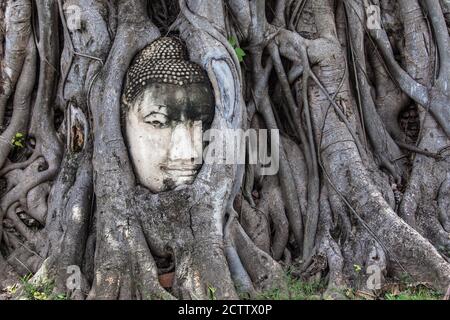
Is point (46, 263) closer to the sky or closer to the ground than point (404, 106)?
closer to the ground

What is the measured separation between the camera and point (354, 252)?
179 inches

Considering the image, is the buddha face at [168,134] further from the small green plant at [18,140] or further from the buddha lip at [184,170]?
the small green plant at [18,140]

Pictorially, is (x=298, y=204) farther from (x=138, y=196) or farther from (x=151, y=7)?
(x=151, y=7)

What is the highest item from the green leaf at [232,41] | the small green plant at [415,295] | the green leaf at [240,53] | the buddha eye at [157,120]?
the green leaf at [232,41]

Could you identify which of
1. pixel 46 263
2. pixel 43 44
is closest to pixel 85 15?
pixel 43 44

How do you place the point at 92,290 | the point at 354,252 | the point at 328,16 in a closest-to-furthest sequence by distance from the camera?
the point at 92,290
the point at 354,252
the point at 328,16

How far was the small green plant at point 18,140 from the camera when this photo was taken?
5258 mm

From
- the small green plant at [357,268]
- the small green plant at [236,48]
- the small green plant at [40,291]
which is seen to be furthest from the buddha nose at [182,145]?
the small green plant at [357,268]

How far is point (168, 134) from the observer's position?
173 inches

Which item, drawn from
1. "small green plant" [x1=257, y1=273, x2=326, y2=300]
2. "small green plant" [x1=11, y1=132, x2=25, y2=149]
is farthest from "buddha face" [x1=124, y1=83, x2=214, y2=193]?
"small green plant" [x1=11, y1=132, x2=25, y2=149]

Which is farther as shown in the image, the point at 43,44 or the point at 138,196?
the point at 43,44

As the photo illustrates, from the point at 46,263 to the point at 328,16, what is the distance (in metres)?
2.96

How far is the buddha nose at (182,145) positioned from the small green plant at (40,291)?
1.13 meters

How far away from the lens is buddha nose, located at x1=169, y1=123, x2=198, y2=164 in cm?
436
